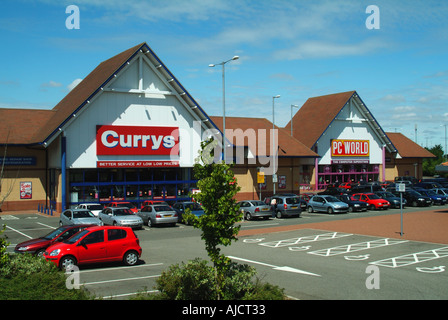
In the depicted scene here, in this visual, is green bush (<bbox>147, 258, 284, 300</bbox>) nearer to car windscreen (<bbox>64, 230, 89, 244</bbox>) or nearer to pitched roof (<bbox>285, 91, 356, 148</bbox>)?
car windscreen (<bbox>64, 230, 89, 244</bbox>)

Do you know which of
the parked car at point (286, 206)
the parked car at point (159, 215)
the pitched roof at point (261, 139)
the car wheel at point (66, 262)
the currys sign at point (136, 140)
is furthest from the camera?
the pitched roof at point (261, 139)

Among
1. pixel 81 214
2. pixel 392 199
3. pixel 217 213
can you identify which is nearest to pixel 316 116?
pixel 392 199

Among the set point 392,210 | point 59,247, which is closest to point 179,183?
point 392,210

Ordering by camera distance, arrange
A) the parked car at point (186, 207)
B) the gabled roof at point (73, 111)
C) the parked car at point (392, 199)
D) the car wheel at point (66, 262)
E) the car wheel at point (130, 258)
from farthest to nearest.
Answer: the parked car at point (392, 199)
the gabled roof at point (73, 111)
the parked car at point (186, 207)
the car wheel at point (130, 258)
the car wheel at point (66, 262)

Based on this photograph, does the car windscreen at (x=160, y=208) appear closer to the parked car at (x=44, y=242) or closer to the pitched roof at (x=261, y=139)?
the parked car at (x=44, y=242)

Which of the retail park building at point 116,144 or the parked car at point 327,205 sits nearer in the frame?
the retail park building at point 116,144

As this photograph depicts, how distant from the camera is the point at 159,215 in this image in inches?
1152

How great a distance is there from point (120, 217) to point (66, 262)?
11.5 m

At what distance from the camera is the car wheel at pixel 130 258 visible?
1689cm

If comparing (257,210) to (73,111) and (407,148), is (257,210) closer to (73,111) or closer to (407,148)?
(73,111)

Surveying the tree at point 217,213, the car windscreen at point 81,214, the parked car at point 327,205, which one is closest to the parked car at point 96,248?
the tree at point 217,213

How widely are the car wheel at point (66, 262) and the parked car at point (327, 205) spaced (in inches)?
972

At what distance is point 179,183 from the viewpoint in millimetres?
41000
